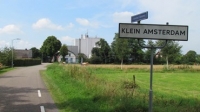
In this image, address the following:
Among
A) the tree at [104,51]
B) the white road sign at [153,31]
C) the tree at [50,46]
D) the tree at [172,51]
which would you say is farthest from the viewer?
the tree at [50,46]

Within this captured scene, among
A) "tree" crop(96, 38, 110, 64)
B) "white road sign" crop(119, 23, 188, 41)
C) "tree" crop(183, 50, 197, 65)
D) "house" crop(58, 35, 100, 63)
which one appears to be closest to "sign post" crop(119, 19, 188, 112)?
"white road sign" crop(119, 23, 188, 41)

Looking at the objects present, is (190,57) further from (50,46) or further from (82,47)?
(50,46)

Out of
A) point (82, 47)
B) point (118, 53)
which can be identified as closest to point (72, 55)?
point (82, 47)

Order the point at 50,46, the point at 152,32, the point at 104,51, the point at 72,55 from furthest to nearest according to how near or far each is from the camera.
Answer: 1. the point at 72,55
2. the point at 50,46
3. the point at 104,51
4. the point at 152,32

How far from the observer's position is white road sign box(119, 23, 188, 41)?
682 cm

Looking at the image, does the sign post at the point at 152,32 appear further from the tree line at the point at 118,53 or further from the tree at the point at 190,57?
the tree at the point at 190,57

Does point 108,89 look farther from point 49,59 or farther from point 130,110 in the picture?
point 49,59

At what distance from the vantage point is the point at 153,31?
274 inches

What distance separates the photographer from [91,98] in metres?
12.2

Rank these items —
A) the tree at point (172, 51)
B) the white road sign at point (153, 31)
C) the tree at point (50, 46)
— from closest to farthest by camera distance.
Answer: the white road sign at point (153, 31) → the tree at point (172, 51) → the tree at point (50, 46)

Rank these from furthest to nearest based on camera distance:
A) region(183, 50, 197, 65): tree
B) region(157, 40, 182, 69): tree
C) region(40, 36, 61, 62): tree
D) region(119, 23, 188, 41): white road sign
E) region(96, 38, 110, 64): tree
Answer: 1. region(40, 36, 61, 62): tree
2. region(183, 50, 197, 65): tree
3. region(96, 38, 110, 64): tree
4. region(157, 40, 182, 69): tree
5. region(119, 23, 188, 41): white road sign

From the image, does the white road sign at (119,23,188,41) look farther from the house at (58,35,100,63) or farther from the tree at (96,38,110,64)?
the house at (58,35,100,63)

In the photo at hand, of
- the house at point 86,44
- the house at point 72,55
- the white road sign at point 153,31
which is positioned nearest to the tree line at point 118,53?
the house at point 72,55

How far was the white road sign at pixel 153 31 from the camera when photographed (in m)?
6.82
